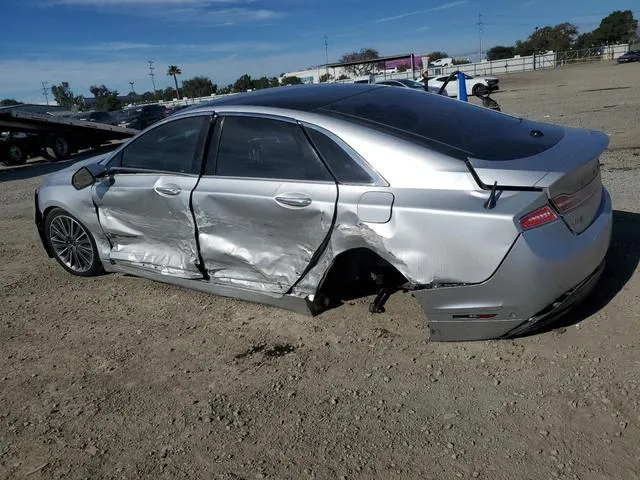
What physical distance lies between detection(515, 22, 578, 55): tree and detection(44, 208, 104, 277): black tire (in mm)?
112075

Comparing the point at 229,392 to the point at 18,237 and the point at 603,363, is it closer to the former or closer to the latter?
the point at 603,363

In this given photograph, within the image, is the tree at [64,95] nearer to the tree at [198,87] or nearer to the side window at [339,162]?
the tree at [198,87]

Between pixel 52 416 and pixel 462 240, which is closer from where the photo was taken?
pixel 462 240

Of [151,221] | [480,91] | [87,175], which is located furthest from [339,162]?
[480,91]

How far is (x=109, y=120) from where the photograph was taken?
25.0 meters

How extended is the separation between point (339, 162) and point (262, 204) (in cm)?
63

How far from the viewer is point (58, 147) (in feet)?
60.4

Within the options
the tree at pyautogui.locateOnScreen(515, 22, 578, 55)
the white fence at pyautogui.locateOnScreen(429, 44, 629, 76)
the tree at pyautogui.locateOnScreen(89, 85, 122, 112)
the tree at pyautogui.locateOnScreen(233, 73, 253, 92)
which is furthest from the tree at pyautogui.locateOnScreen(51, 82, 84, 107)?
the tree at pyautogui.locateOnScreen(515, 22, 578, 55)

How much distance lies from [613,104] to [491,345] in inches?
631

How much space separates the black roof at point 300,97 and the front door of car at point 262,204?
0.57ft

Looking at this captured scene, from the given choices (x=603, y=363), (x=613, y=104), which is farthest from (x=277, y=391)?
(x=613, y=104)

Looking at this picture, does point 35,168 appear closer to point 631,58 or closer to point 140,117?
point 140,117

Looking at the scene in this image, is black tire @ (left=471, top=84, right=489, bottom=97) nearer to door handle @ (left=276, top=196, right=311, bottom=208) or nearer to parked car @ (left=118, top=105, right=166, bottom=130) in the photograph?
door handle @ (left=276, top=196, right=311, bottom=208)

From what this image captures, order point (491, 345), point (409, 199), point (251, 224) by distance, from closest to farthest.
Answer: point (409, 199) < point (491, 345) < point (251, 224)
